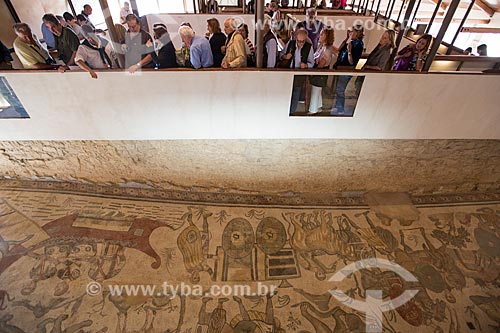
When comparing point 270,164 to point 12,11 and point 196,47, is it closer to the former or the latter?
point 196,47

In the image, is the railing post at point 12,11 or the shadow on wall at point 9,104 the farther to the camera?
the railing post at point 12,11

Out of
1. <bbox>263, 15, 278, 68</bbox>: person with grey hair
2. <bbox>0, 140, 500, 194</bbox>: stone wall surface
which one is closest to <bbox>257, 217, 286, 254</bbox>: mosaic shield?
<bbox>0, 140, 500, 194</bbox>: stone wall surface

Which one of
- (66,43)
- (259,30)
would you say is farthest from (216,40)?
(66,43)

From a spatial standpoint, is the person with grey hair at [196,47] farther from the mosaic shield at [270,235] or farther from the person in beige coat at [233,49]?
the mosaic shield at [270,235]

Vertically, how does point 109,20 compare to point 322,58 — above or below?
above

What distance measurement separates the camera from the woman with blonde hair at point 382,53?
3207 mm

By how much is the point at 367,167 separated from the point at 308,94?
5.74 ft

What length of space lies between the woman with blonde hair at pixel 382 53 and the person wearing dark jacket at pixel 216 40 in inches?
76.6

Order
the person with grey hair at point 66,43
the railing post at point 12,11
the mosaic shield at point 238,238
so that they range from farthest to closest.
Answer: the railing post at point 12,11 < the mosaic shield at point 238,238 < the person with grey hair at point 66,43

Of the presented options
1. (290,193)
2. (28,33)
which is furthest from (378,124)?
(28,33)

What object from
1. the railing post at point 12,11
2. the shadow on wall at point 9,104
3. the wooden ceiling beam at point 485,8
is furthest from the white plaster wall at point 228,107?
the wooden ceiling beam at point 485,8

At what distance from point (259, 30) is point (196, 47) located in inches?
31.8

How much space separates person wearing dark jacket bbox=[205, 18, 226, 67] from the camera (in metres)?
3.15

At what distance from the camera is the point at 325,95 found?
137 inches
